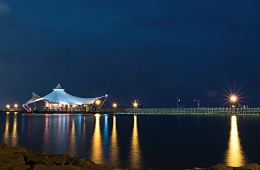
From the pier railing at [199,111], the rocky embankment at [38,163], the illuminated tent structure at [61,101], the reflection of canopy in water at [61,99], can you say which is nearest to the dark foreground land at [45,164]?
the rocky embankment at [38,163]

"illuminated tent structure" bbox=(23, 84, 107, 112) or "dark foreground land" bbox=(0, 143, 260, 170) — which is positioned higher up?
"illuminated tent structure" bbox=(23, 84, 107, 112)

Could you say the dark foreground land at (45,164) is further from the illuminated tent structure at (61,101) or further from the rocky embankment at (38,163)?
the illuminated tent structure at (61,101)

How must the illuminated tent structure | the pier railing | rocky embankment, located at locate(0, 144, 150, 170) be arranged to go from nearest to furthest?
rocky embankment, located at locate(0, 144, 150, 170)
the pier railing
the illuminated tent structure

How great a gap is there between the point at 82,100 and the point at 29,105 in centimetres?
1638

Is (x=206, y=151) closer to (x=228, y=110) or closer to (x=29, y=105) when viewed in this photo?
(x=228, y=110)

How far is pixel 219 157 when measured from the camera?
1864 centimetres

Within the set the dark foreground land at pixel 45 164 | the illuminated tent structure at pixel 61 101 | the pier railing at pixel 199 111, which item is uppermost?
the illuminated tent structure at pixel 61 101

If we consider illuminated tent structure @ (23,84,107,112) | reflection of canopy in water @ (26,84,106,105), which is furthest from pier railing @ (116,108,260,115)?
reflection of canopy in water @ (26,84,106,105)

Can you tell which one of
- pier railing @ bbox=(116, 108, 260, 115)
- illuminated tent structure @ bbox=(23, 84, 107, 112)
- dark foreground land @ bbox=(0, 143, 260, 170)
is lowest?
dark foreground land @ bbox=(0, 143, 260, 170)

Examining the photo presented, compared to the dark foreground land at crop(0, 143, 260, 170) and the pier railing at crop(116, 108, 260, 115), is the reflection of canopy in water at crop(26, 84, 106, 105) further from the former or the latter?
the dark foreground land at crop(0, 143, 260, 170)

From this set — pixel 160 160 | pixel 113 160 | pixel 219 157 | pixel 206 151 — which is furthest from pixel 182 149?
pixel 113 160

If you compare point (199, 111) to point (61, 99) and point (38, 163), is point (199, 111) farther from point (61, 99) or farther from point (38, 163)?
point (38, 163)

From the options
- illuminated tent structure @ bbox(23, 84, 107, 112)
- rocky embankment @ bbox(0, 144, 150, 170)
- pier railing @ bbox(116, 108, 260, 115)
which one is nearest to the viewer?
rocky embankment @ bbox(0, 144, 150, 170)

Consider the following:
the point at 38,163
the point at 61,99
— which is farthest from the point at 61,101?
the point at 38,163
